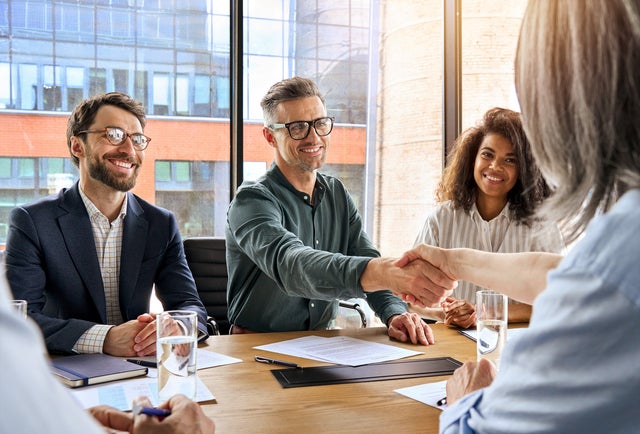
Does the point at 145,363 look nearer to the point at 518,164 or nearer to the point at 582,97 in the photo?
the point at 582,97

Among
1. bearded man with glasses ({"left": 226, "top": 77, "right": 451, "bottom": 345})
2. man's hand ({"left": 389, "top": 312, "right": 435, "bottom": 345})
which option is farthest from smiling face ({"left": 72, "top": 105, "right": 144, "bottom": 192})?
man's hand ({"left": 389, "top": 312, "right": 435, "bottom": 345})

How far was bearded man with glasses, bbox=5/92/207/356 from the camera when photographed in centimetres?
225

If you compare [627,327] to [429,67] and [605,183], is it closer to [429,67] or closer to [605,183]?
[605,183]

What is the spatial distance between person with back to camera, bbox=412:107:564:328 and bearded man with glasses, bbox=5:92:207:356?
126 centimetres

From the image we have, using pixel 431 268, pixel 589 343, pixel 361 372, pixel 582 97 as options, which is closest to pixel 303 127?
pixel 431 268

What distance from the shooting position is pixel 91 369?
1550mm

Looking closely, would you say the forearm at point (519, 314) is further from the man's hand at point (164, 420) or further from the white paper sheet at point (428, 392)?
the man's hand at point (164, 420)

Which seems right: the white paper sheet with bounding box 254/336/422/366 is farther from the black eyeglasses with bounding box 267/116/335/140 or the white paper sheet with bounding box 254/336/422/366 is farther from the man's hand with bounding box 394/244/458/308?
the black eyeglasses with bounding box 267/116/335/140

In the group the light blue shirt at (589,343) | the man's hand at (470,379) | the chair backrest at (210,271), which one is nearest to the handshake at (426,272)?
the man's hand at (470,379)

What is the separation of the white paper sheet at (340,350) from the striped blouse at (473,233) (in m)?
1.00

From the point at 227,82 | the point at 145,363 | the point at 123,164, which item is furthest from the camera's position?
the point at 227,82

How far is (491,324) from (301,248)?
0.77 meters

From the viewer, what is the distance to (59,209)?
2.37m

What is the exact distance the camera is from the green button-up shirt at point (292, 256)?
2.03 meters
